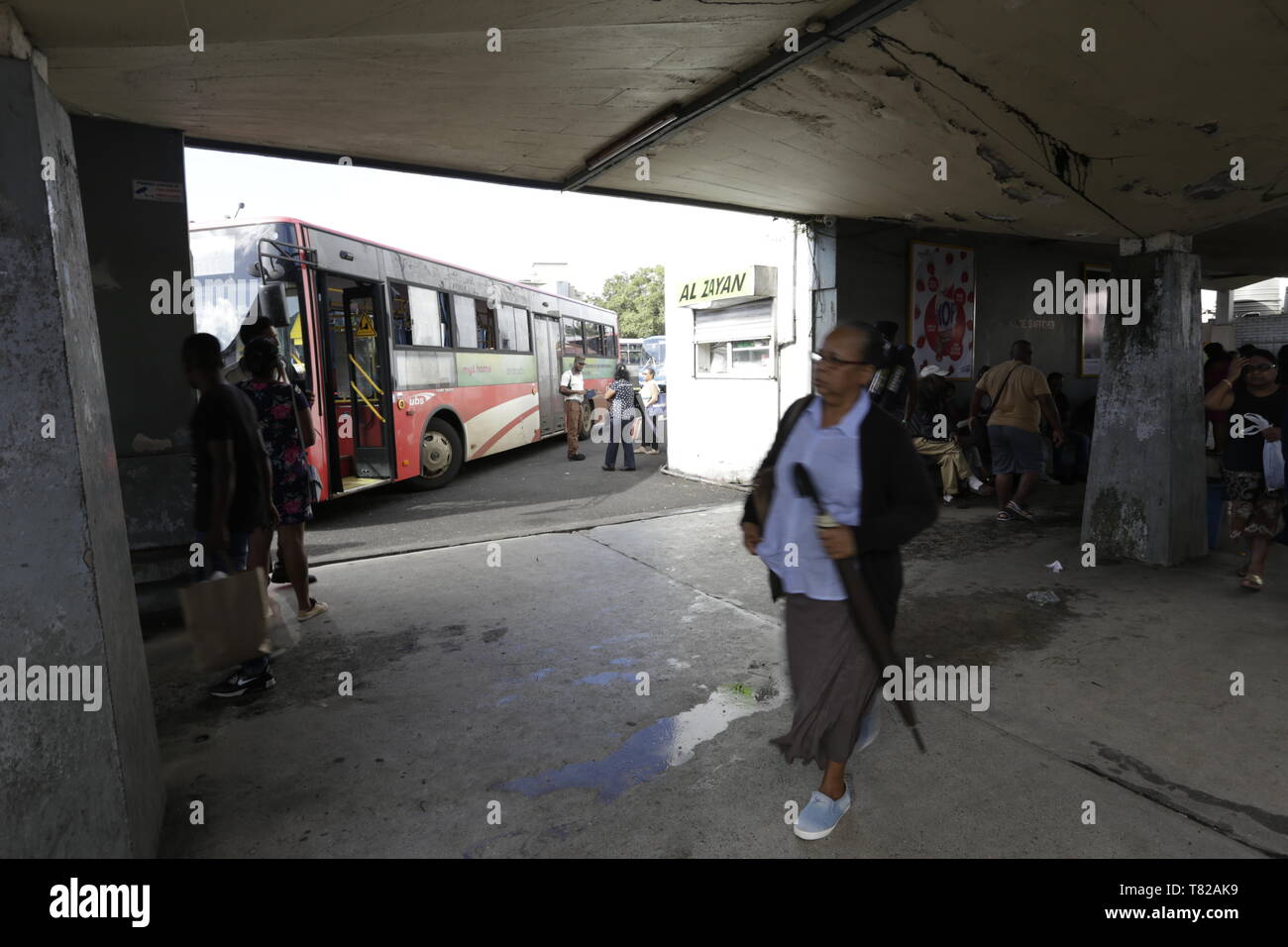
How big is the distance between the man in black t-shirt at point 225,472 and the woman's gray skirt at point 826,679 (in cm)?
262

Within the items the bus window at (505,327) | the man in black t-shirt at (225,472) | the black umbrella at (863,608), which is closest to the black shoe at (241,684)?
the man in black t-shirt at (225,472)

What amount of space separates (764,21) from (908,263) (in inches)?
230

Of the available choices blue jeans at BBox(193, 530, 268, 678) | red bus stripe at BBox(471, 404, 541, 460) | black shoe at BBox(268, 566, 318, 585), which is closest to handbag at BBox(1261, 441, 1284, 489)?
blue jeans at BBox(193, 530, 268, 678)

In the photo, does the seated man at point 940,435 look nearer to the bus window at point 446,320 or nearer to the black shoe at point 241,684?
the bus window at point 446,320

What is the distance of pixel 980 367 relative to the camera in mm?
9531

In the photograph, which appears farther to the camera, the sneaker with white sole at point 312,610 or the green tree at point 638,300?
the green tree at point 638,300

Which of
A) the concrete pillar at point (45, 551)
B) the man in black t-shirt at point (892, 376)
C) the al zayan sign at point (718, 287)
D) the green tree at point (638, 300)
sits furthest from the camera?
the green tree at point (638, 300)

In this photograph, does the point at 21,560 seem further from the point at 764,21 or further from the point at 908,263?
the point at 908,263

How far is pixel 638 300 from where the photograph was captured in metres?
51.0

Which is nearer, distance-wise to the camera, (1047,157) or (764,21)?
(764,21)

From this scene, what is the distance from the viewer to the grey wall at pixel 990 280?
832cm

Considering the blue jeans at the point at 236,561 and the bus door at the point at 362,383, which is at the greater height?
the bus door at the point at 362,383

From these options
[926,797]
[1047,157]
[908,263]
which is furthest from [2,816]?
[908,263]
